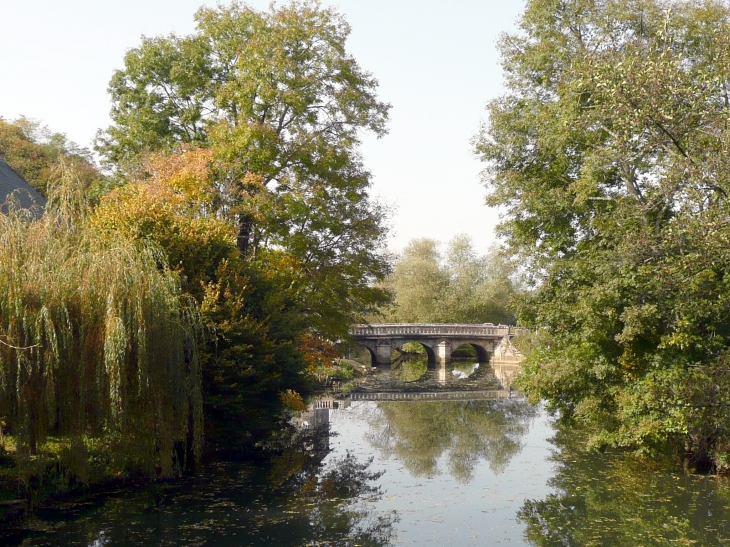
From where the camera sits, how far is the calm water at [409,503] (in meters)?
12.0

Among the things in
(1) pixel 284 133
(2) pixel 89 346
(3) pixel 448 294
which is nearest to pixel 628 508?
(2) pixel 89 346

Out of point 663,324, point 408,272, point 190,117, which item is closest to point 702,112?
point 663,324

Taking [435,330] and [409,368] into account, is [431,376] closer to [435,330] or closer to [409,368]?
[409,368]

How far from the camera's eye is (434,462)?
18516mm

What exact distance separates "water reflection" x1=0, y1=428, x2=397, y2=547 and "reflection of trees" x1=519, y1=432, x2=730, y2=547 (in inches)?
112

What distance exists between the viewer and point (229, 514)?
13102mm

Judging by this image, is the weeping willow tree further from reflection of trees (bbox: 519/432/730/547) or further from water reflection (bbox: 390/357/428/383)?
water reflection (bbox: 390/357/428/383)

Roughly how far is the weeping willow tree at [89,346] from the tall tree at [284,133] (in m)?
8.51

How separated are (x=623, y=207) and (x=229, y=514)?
31.8 feet

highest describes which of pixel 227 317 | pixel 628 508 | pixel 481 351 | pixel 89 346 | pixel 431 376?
pixel 227 317

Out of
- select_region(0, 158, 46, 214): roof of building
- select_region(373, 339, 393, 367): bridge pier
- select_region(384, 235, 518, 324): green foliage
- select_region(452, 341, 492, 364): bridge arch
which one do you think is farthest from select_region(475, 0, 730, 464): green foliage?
select_region(384, 235, 518, 324): green foliage

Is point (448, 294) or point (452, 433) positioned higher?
point (448, 294)

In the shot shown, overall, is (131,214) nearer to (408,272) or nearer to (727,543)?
(727,543)

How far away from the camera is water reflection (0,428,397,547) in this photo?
11695mm
